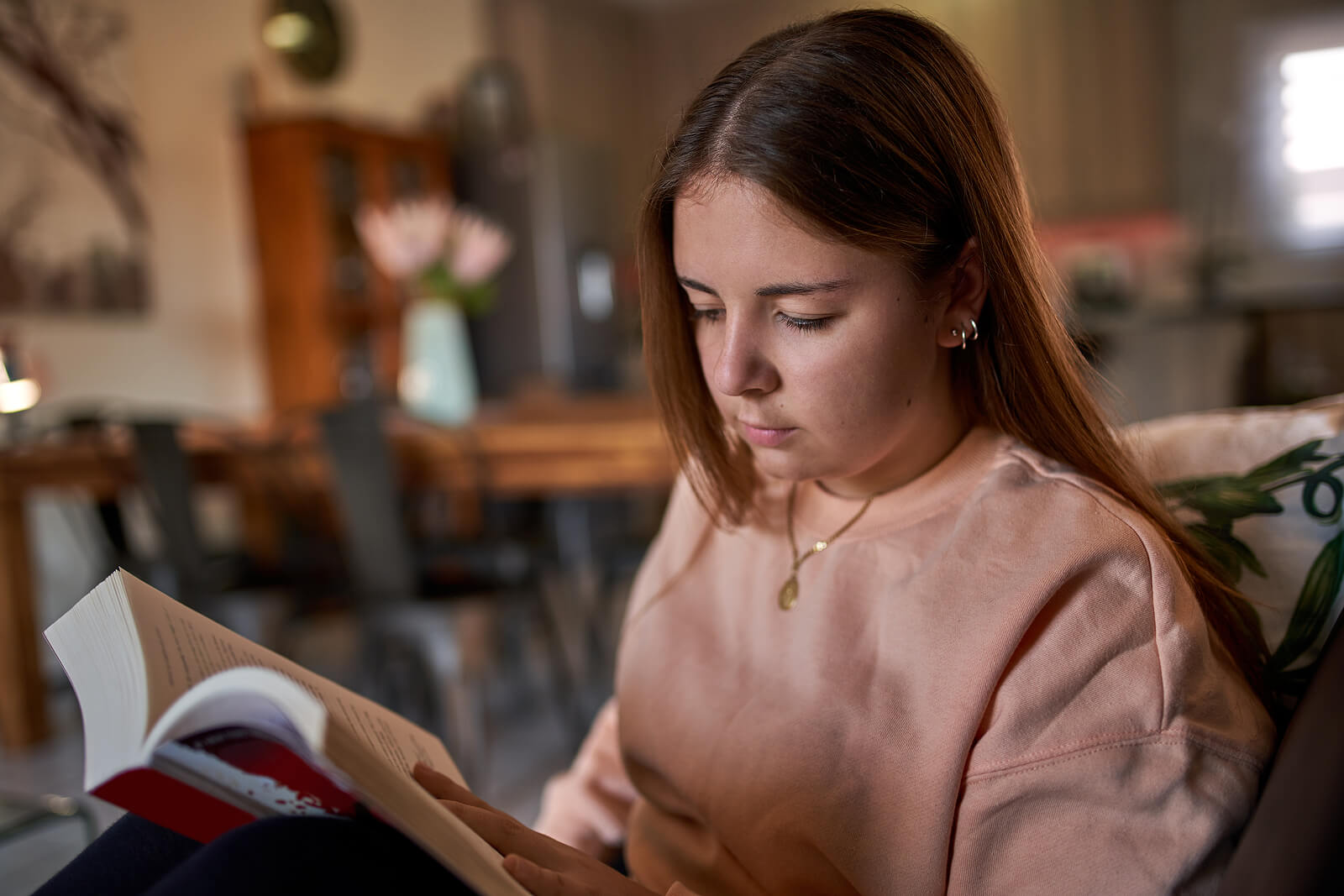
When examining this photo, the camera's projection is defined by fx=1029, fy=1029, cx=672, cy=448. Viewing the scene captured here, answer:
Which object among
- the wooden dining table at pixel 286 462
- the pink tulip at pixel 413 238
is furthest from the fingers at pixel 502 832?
the pink tulip at pixel 413 238

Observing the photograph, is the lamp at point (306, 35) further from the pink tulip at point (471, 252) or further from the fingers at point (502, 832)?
the fingers at point (502, 832)

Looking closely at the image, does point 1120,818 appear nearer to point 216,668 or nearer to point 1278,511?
point 1278,511

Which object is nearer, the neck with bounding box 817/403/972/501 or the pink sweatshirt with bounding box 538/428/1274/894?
the pink sweatshirt with bounding box 538/428/1274/894

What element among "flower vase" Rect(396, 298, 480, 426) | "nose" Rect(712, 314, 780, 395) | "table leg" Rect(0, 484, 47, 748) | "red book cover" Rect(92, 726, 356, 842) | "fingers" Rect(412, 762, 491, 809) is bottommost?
"table leg" Rect(0, 484, 47, 748)

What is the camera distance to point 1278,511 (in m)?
0.70

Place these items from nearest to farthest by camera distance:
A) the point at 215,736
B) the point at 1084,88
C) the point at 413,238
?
1. the point at 215,736
2. the point at 413,238
3. the point at 1084,88

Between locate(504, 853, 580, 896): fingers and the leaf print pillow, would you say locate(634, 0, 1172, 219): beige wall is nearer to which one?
the leaf print pillow

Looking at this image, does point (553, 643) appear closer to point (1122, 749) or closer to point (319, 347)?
point (1122, 749)

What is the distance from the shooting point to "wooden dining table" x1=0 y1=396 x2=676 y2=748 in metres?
2.22

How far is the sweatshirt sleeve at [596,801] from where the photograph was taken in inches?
36.0

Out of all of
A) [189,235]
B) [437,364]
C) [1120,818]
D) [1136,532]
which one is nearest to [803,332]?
[1136,532]

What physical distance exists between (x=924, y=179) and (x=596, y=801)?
1.98 feet

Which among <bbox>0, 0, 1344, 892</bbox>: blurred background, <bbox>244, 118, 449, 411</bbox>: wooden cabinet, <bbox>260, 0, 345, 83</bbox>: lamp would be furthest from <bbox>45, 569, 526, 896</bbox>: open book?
<bbox>244, 118, 449, 411</bbox>: wooden cabinet

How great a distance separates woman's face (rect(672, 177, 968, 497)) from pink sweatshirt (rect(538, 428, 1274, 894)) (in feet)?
0.29
